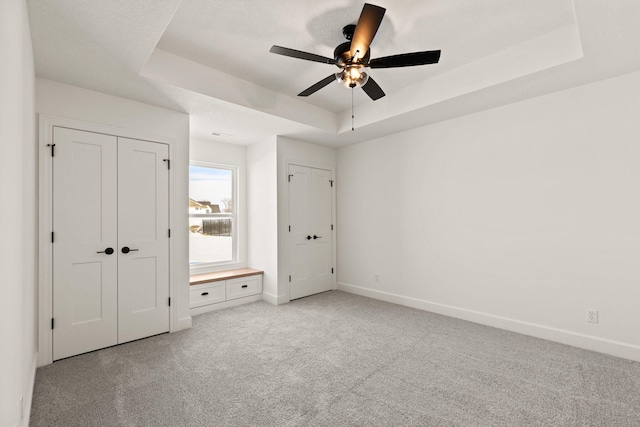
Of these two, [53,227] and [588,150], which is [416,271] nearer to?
[588,150]

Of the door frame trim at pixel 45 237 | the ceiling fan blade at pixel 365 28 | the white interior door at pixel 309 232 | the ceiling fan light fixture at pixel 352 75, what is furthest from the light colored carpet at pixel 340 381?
the ceiling fan blade at pixel 365 28

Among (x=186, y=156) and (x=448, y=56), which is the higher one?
(x=448, y=56)

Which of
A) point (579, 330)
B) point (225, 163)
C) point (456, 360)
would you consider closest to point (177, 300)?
point (225, 163)

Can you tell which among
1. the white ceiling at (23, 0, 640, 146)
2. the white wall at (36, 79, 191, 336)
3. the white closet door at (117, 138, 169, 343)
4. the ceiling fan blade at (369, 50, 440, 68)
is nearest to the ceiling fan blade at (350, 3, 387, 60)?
the ceiling fan blade at (369, 50, 440, 68)

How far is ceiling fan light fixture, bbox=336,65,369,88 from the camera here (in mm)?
2363

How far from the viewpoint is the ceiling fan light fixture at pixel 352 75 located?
236 cm

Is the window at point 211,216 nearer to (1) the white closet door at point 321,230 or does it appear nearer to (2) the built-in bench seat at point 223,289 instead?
(2) the built-in bench seat at point 223,289

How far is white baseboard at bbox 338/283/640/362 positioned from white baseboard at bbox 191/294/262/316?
1.86 metres

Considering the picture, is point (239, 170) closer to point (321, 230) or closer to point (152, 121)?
point (321, 230)

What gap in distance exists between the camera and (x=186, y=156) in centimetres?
350

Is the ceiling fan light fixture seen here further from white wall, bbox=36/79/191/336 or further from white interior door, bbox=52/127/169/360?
white interior door, bbox=52/127/169/360

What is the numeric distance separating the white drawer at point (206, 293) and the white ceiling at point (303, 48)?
2.13 meters

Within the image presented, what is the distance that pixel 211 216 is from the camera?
4.70 metres

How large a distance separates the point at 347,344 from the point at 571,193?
2.63 m
